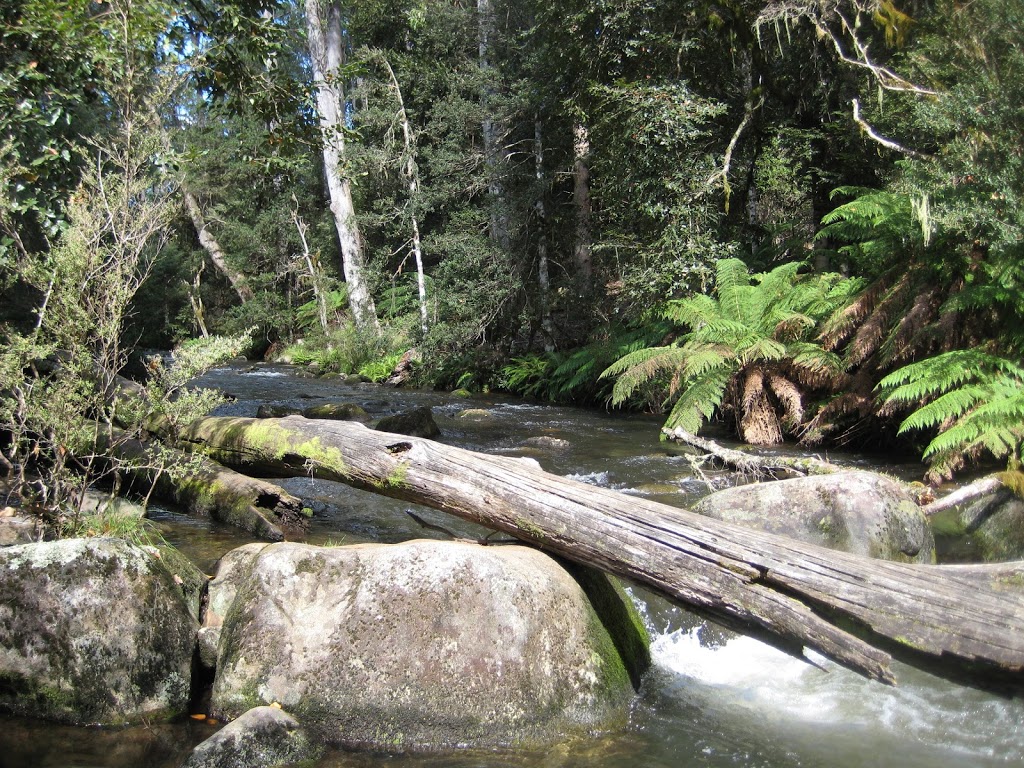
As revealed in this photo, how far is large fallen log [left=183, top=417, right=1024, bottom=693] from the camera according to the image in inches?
118

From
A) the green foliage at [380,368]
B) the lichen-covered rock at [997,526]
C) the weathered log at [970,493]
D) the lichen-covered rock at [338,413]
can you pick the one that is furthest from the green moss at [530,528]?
the green foliage at [380,368]

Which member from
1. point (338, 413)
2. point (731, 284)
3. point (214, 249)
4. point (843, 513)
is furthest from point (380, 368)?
point (214, 249)

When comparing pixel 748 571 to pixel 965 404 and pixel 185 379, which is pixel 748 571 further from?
pixel 965 404

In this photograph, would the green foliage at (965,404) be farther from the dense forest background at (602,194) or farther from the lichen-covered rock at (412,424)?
the lichen-covered rock at (412,424)

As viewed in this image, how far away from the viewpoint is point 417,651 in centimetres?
355

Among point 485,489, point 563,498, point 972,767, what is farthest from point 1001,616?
point 485,489

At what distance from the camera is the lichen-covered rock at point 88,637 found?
3.40 metres

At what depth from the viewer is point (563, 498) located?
13.2 ft

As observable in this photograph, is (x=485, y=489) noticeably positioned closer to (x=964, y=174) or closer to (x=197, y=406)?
(x=197, y=406)

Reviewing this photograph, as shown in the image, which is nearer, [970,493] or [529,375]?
[970,493]

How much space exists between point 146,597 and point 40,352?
1.43m

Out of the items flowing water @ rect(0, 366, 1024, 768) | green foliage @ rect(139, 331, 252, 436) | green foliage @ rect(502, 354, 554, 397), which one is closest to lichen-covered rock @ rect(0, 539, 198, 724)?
flowing water @ rect(0, 366, 1024, 768)

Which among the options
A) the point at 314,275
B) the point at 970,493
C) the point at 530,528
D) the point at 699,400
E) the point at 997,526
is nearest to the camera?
the point at 530,528

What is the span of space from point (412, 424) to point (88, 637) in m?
6.12
